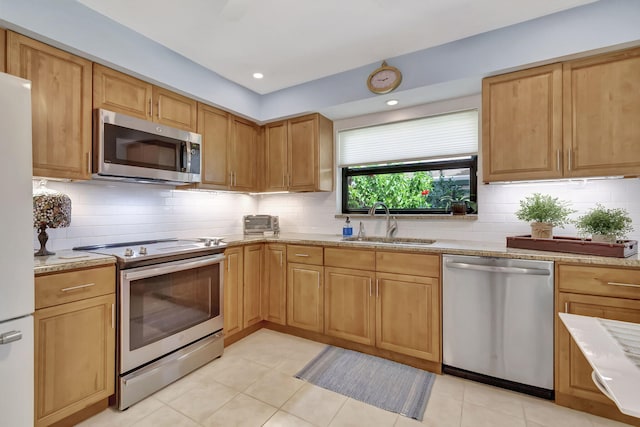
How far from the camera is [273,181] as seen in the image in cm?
338

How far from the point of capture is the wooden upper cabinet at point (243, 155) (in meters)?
3.11

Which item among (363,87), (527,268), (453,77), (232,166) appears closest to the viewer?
(527,268)

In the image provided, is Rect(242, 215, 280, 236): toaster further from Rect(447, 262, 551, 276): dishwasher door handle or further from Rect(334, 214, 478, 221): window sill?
Rect(447, 262, 551, 276): dishwasher door handle

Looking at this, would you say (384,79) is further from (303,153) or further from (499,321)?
(499,321)

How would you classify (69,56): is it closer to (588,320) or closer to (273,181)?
(273,181)

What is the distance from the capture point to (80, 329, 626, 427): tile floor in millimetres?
1721

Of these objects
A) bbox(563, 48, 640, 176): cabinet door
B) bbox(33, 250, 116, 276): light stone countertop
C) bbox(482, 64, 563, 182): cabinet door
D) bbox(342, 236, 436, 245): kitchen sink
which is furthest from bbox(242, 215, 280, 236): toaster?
bbox(563, 48, 640, 176): cabinet door

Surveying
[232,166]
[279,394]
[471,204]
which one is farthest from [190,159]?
[471,204]

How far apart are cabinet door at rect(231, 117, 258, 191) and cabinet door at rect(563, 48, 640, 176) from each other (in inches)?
110

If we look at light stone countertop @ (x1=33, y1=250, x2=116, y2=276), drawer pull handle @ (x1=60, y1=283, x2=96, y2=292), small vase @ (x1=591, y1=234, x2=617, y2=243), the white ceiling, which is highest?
the white ceiling

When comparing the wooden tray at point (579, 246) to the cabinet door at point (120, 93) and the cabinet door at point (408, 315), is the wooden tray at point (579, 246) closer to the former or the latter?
the cabinet door at point (408, 315)

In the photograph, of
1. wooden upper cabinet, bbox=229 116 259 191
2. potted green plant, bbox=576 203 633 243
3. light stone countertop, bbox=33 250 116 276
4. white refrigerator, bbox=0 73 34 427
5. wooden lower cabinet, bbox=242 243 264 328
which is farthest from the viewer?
wooden upper cabinet, bbox=229 116 259 191

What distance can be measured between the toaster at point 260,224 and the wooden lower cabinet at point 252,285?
1.23ft

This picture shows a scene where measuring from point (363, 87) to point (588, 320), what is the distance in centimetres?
229
